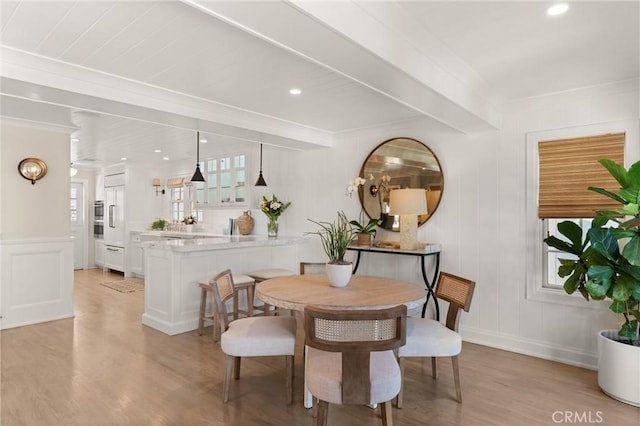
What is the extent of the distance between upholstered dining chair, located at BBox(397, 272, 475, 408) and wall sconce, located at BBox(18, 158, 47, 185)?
4655 mm

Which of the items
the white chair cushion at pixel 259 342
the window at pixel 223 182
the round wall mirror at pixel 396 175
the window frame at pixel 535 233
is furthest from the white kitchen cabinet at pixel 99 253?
the window frame at pixel 535 233

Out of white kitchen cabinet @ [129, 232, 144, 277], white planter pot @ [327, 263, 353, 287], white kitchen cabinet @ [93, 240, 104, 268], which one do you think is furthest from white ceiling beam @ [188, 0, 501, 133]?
white kitchen cabinet @ [93, 240, 104, 268]

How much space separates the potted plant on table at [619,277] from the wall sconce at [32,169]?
18.7 ft

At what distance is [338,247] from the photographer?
9.28ft

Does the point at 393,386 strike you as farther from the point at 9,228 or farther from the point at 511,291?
the point at 9,228

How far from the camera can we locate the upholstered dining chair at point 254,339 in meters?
2.48

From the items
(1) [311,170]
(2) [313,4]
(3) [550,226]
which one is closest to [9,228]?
(1) [311,170]

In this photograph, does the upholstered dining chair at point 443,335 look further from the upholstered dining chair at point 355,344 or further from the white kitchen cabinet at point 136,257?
the white kitchen cabinet at point 136,257

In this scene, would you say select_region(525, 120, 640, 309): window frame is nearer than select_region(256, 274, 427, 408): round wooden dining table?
No

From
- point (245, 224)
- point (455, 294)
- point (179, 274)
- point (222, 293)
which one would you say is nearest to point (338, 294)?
point (222, 293)

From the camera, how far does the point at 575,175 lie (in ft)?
10.8

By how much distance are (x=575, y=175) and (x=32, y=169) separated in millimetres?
5857

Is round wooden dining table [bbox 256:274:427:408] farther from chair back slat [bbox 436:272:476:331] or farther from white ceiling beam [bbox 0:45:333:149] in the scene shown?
white ceiling beam [bbox 0:45:333:149]

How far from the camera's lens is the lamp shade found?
3.76 m
